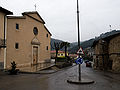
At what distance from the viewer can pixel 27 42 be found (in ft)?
75.4

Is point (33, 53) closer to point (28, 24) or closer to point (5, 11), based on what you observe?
point (28, 24)

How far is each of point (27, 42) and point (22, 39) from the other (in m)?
1.49

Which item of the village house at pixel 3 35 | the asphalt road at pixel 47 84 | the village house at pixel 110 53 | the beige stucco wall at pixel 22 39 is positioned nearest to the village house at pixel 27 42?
the beige stucco wall at pixel 22 39

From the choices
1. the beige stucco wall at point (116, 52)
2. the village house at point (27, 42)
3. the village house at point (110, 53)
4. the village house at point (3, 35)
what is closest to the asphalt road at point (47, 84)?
the village house at point (3, 35)

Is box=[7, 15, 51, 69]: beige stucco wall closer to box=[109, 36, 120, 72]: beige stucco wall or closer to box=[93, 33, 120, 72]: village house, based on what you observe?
box=[93, 33, 120, 72]: village house

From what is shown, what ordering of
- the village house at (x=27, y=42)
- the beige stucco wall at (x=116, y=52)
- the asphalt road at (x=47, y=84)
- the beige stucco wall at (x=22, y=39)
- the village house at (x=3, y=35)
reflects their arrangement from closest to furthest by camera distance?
the asphalt road at (x=47, y=84) < the village house at (x=3, y=35) < the beige stucco wall at (x=116, y=52) < the beige stucco wall at (x=22, y=39) < the village house at (x=27, y=42)

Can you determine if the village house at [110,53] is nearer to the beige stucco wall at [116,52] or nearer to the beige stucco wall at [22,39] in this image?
the beige stucco wall at [116,52]

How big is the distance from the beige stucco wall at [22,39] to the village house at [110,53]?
39.6 ft

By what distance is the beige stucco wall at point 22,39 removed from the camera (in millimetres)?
19016

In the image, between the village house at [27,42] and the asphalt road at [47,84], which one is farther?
the village house at [27,42]

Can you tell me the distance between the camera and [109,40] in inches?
866

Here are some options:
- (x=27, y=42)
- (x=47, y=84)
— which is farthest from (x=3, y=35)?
(x=47, y=84)

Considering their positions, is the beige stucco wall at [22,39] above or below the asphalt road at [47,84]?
above

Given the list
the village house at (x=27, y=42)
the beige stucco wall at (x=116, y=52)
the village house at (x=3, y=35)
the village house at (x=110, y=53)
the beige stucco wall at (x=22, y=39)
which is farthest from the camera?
the village house at (x=27, y=42)
